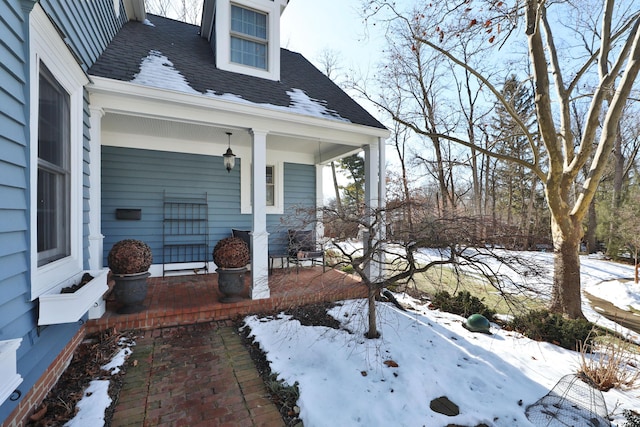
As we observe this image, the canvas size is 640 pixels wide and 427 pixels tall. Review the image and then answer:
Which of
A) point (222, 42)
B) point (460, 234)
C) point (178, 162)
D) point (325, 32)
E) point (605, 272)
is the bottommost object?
point (605, 272)

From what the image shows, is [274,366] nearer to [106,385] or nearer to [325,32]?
[106,385]

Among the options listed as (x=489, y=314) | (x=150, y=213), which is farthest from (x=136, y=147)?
(x=489, y=314)

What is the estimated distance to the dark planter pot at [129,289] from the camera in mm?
3500

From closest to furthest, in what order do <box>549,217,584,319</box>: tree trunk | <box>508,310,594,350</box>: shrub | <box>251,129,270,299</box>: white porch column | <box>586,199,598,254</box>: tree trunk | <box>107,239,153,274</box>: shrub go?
<box>107,239,153,274</box>: shrub → <box>508,310,594,350</box>: shrub → <box>251,129,270,299</box>: white porch column → <box>549,217,584,319</box>: tree trunk → <box>586,199,598,254</box>: tree trunk

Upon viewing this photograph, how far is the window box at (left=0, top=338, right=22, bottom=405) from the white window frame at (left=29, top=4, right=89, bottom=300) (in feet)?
2.12

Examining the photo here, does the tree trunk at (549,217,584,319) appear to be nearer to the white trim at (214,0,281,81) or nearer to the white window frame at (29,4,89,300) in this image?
the white trim at (214,0,281,81)

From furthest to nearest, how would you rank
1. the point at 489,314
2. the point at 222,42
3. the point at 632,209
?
the point at 632,209
the point at 222,42
the point at 489,314

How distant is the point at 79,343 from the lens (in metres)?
3.08

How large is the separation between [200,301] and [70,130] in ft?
8.34

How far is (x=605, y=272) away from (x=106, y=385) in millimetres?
15815

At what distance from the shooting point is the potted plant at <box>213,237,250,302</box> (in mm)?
3996

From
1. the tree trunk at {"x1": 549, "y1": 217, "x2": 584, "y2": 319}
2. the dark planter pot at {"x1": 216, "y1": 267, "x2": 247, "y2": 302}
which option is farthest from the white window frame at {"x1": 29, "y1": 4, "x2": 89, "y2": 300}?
the tree trunk at {"x1": 549, "y1": 217, "x2": 584, "y2": 319}

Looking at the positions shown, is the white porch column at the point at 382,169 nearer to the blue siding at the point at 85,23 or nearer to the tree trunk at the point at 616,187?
the blue siding at the point at 85,23

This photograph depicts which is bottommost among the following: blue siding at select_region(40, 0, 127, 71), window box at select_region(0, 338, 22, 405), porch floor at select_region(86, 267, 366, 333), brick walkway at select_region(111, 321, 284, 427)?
brick walkway at select_region(111, 321, 284, 427)
